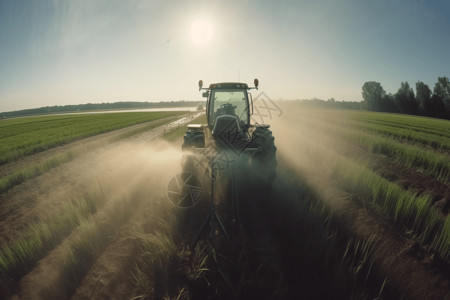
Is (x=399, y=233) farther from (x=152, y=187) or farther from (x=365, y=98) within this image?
(x=365, y=98)

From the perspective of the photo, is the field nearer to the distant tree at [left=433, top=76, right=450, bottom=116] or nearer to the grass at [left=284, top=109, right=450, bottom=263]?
the grass at [left=284, top=109, right=450, bottom=263]

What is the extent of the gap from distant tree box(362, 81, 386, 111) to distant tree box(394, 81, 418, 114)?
5433 mm

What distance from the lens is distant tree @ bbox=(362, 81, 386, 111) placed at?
6225cm

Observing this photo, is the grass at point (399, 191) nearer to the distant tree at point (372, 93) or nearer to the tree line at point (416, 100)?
the tree line at point (416, 100)

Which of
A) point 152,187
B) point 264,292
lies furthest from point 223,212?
point 152,187

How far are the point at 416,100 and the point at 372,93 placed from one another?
12.9 metres

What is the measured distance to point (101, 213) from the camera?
4.24 m

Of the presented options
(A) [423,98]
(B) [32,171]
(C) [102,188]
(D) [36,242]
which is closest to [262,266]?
(D) [36,242]

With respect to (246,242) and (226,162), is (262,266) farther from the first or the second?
(226,162)

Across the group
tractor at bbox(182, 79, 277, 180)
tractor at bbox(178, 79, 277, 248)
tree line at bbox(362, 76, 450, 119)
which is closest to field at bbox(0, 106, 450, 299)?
tractor at bbox(178, 79, 277, 248)

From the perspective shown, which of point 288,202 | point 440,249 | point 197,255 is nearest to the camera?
point 197,255

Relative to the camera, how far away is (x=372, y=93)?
211 feet

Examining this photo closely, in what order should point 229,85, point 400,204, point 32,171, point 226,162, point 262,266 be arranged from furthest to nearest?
point 32,171 < point 229,85 < point 226,162 < point 400,204 < point 262,266

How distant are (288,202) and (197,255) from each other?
7.85 feet
